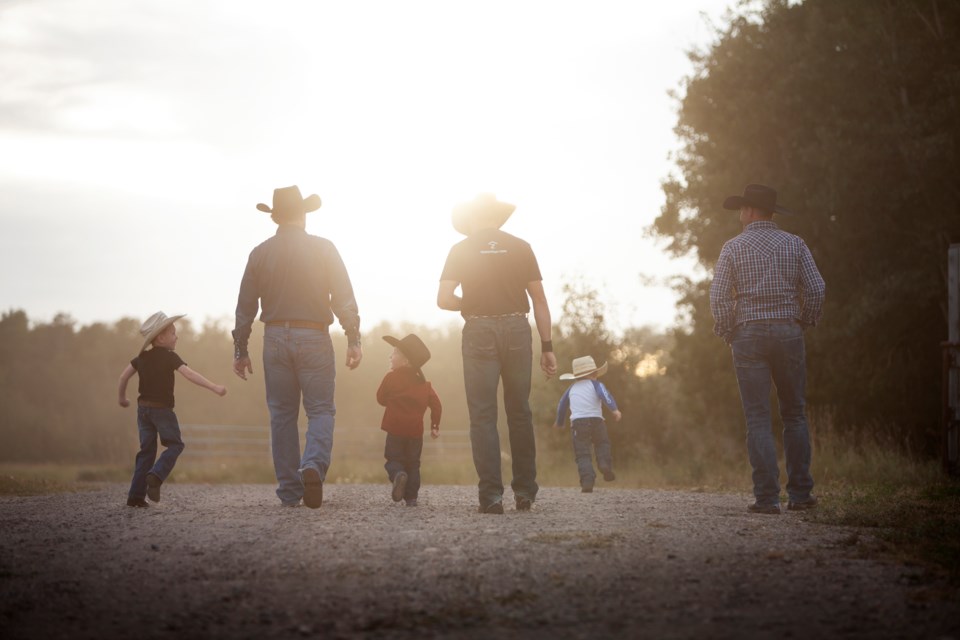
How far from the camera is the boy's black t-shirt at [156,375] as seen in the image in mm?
9133

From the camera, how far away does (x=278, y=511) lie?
7.61 meters

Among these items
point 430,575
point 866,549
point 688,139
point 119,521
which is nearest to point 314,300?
point 119,521

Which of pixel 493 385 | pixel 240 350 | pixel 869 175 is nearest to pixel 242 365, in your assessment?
pixel 240 350

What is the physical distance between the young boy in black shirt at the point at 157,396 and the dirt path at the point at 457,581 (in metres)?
2.11

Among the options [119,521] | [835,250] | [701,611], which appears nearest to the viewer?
[701,611]

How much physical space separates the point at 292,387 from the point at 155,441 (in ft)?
5.62

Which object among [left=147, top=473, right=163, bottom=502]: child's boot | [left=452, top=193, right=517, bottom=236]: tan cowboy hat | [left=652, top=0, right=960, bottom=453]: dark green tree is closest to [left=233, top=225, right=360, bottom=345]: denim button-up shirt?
[left=452, top=193, right=517, bottom=236]: tan cowboy hat

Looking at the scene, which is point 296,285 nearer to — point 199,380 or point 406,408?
point 199,380

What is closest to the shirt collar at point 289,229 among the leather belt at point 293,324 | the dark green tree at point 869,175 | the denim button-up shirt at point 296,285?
the denim button-up shirt at point 296,285

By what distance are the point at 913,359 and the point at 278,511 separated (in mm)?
14339

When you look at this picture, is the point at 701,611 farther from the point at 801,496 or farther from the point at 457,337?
the point at 457,337

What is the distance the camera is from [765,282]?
7766 mm

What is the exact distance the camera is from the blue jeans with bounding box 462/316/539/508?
25.1ft

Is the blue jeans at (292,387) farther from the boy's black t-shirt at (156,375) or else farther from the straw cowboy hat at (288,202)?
the boy's black t-shirt at (156,375)
